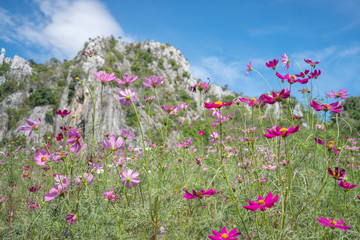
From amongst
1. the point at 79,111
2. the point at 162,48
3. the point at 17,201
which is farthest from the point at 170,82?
the point at 17,201

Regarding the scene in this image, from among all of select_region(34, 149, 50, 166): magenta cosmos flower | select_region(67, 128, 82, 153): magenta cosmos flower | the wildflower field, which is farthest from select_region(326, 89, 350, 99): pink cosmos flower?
select_region(34, 149, 50, 166): magenta cosmos flower

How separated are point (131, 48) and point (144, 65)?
8.20m

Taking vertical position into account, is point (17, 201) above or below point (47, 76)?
below

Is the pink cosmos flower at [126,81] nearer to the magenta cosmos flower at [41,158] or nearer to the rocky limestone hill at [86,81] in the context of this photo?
the magenta cosmos flower at [41,158]

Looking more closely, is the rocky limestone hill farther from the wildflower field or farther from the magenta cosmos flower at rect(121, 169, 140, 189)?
the magenta cosmos flower at rect(121, 169, 140, 189)

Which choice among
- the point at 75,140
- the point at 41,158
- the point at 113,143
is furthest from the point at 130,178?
the point at 41,158

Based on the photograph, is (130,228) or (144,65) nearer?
(130,228)

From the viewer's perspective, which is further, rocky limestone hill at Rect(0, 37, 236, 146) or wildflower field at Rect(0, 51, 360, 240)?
rocky limestone hill at Rect(0, 37, 236, 146)

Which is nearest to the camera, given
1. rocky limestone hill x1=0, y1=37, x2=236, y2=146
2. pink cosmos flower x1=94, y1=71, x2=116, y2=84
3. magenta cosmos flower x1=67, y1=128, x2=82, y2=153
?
magenta cosmos flower x1=67, y1=128, x2=82, y2=153

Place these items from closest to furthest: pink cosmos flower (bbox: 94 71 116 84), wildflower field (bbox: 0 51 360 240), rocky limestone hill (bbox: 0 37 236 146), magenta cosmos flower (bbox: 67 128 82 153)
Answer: wildflower field (bbox: 0 51 360 240), magenta cosmos flower (bbox: 67 128 82 153), pink cosmos flower (bbox: 94 71 116 84), rocky limestone hill (bbox: 0 37 236 146)

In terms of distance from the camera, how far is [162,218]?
1309mm

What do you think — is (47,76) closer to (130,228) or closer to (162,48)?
(162,48)

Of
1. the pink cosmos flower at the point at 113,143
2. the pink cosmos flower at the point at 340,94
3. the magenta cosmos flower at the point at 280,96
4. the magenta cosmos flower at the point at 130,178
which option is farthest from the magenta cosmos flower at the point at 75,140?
the pink cosmos flower at the point at 340,94

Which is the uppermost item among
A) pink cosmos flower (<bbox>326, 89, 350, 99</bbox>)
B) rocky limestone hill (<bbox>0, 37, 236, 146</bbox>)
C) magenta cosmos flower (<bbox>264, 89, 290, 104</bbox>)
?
rocky limestone hill (<bbox>0, 37, 236, 146</bbox>)
